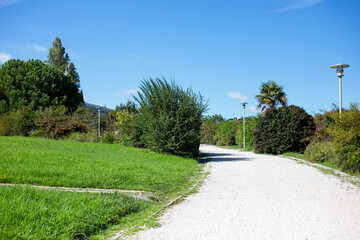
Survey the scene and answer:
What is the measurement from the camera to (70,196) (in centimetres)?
555

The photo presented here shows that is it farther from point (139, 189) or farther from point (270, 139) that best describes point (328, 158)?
point (139, 189)

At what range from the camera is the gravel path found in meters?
4.41

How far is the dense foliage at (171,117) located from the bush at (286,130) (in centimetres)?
759

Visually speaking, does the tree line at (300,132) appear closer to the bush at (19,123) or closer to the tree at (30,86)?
the bush at (19,123)

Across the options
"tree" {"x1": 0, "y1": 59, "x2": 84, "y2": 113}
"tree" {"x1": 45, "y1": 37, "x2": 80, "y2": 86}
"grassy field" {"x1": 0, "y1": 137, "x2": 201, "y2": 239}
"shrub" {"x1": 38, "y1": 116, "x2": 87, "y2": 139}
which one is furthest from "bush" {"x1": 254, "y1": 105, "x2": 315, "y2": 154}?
"tree" {"x1": 45, "y1": 37, "x2": 80, "y2": 86}

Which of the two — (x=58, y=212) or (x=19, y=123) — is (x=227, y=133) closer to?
(x=19, y=123)

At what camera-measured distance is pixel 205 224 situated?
191 inches

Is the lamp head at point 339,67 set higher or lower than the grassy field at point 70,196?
higher

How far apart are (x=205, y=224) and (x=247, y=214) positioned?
41.1 inches

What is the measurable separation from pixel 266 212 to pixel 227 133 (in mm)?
29216

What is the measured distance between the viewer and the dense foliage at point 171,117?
15.0 metres

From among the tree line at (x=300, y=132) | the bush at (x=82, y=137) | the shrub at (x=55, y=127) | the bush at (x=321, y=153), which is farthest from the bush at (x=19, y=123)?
the bush at (x=321, y=153)

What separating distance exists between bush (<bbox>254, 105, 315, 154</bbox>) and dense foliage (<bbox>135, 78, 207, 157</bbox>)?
7.59 m

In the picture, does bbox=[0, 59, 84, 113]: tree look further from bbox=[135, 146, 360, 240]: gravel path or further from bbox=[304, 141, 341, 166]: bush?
bbox=[135, 146, 360, 240]: gravel path
